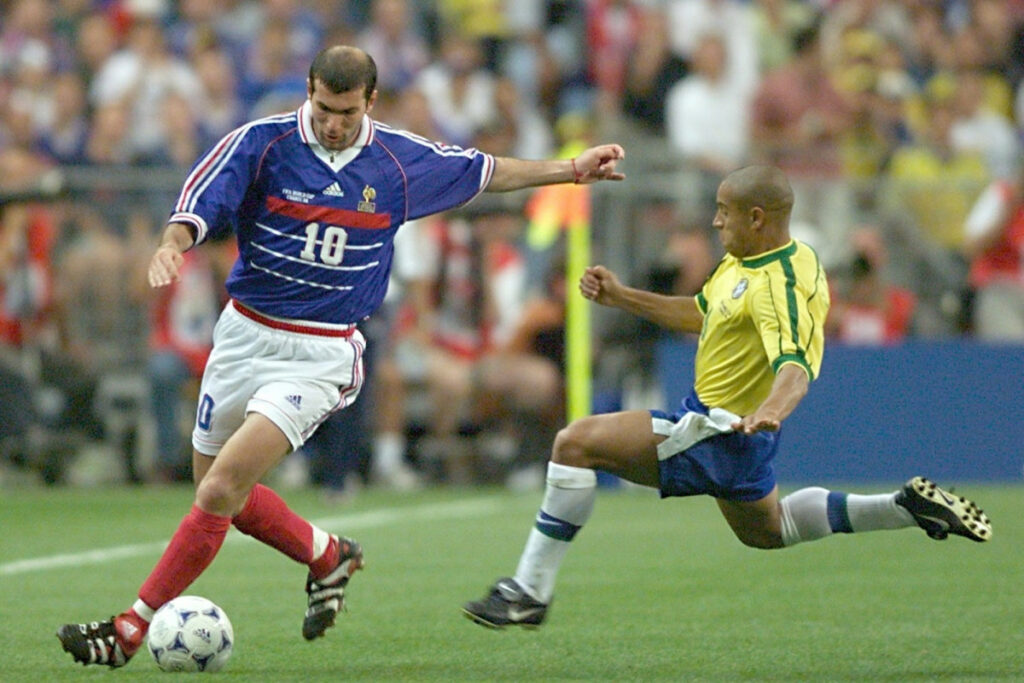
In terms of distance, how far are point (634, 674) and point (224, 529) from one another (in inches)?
57.7

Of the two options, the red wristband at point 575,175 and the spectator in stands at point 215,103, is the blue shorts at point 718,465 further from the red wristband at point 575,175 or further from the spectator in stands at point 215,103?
the spectator in stands at point 215,103

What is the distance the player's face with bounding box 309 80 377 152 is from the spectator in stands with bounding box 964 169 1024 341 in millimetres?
8901

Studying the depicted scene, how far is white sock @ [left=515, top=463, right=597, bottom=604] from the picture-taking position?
6668 mm

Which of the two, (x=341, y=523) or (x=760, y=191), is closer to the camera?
(x=760, y=191)

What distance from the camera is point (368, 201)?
21.5ft

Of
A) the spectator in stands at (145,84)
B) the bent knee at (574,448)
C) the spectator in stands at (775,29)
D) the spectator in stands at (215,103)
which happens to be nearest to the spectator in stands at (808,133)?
the spectator in stands at (775,29)

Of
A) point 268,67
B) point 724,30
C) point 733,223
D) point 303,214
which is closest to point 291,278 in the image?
point 303,214

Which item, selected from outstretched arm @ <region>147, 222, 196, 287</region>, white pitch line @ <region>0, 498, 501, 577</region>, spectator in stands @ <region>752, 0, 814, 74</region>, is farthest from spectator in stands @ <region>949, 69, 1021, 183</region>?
outstretched arm @ <region>147, 222, 196, 287</region>

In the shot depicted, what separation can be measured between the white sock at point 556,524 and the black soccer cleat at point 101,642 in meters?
1.43

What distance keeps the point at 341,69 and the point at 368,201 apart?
20.5 inches

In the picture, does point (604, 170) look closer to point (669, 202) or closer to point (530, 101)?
point (669, 202)

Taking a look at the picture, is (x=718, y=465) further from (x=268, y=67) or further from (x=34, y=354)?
(x=268, y=67)

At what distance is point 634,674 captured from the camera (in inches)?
235

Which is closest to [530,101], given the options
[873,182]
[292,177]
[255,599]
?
[873,182]
